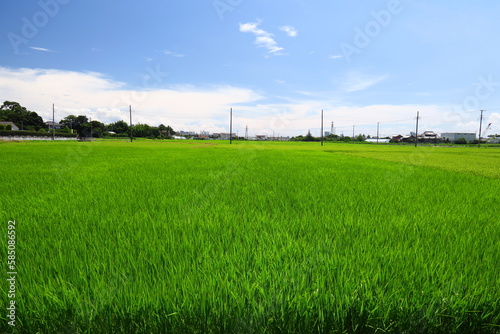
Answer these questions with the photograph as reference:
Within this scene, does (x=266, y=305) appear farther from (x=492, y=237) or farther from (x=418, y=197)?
(x=418, y=197)

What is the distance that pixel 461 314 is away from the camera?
137 centimetres

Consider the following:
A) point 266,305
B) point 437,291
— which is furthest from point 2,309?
point 437,291

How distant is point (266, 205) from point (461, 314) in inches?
104

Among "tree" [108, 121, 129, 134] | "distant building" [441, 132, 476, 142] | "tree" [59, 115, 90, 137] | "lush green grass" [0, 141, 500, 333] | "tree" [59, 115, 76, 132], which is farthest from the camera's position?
"distant building" [441, 132, 476, 142]

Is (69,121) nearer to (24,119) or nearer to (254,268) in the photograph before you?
(24,119)

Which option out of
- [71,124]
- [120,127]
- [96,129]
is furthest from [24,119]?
[120,127]

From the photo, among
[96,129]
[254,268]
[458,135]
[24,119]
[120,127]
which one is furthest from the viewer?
[458,135]

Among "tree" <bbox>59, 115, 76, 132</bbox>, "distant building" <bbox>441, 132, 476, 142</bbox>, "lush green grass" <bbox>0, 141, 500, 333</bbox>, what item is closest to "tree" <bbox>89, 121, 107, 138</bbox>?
"tree" <bbox>59, 115, 76, 132</bbox>

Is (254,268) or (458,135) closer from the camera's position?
(254,268)

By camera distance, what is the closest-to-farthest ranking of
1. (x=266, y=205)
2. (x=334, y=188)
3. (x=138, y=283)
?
(x=138, y=283)
(x=266, y=205)
(x=334, y=188)

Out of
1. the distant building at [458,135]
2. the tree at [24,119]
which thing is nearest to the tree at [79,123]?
the tree at [24,119]

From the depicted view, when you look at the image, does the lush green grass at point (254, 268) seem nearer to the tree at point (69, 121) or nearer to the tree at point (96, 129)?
the tree at point (96, 129)

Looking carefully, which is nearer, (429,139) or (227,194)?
(227,194)

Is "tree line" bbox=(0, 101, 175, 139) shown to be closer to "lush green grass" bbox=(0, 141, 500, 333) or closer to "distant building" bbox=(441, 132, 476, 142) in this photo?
"lush green grass" bbox=(0, 141, 500, 333)
